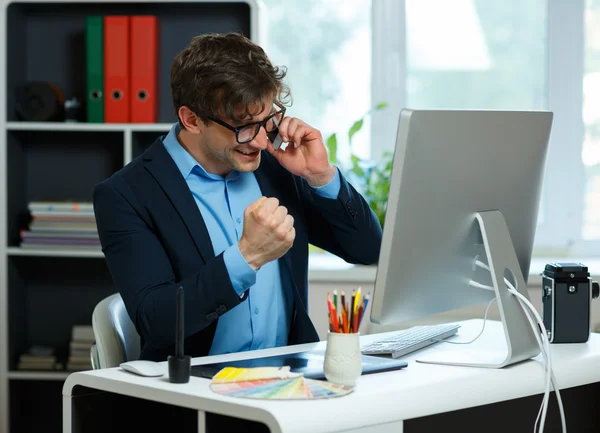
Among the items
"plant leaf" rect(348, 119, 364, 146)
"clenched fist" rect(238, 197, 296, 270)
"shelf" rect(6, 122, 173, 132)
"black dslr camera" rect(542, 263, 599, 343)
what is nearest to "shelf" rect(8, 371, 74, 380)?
"shelf" rect(6, 122, 173, 132)

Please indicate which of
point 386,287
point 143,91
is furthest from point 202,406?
point 143,91

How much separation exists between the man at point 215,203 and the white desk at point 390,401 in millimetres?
178

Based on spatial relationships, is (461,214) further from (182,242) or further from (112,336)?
(112,336)

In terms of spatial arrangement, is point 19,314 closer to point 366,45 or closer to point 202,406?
point 366,45

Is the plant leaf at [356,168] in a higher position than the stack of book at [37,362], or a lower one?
higher

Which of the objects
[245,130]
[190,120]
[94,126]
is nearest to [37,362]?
[94,126]

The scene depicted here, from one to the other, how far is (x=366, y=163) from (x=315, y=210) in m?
1.30

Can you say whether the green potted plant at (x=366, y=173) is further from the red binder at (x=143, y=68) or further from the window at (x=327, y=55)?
the red binder at (x=143, y=68)

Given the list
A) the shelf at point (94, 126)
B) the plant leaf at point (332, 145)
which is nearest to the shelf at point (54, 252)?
the shelf at point (94, 126)

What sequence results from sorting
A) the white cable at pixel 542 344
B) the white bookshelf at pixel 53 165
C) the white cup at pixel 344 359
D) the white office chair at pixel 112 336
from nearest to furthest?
1. the white cup at pixel 344 359
2. the white cable at pixel 542 344
3. the white office chair at pixel 112 336
4. the white bookshelf at pixel 53 165

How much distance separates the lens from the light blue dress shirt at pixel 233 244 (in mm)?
1829

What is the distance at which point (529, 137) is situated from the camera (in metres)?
1.58

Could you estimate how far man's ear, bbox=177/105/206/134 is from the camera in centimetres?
185

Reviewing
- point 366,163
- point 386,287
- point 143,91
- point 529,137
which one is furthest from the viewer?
point 366,163
